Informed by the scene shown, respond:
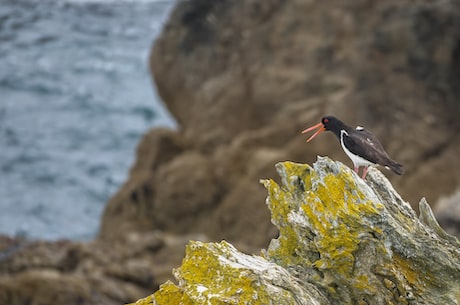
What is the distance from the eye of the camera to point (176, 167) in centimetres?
4497

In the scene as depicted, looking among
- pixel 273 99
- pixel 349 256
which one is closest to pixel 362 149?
pixel 349 256

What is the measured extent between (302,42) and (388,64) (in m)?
6.26

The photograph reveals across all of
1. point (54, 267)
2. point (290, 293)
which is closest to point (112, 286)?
point (54, 267)

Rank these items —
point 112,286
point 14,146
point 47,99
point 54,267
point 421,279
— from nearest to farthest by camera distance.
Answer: point 421,279, point 112,286, point 54,267, point 14,146, point 47,99

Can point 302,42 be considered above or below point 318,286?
above

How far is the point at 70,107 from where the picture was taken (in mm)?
75750

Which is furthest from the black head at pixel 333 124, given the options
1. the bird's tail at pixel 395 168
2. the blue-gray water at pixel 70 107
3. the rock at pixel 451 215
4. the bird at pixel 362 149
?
the blue-gray water at pixel 70 107

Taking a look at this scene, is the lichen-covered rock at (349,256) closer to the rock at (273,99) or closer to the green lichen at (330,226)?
the green lichen at (330,226)

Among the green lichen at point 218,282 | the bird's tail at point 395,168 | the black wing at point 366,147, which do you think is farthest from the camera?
the black wing at point 366,147

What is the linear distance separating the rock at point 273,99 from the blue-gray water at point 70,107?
585 inches

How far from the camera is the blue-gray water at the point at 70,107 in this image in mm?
63094

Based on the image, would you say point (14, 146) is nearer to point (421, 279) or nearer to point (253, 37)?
point (253, 37)

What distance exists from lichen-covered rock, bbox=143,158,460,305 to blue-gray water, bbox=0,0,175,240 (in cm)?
4654

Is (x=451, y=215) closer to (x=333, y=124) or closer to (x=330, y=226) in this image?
(x=333, y=124)
